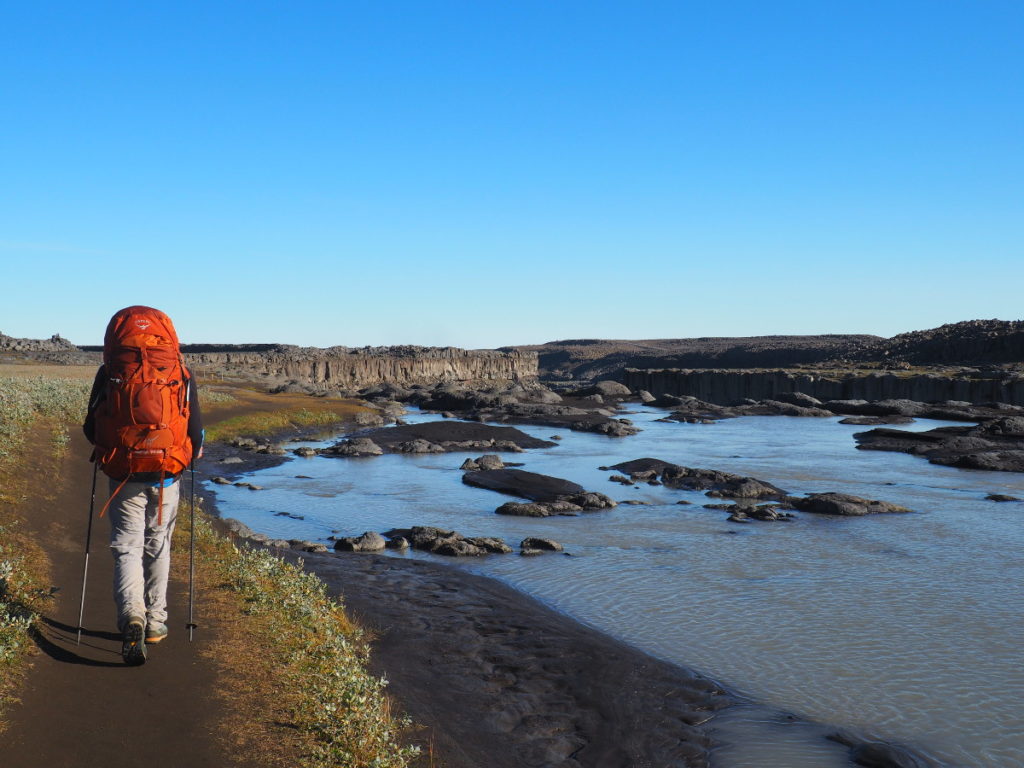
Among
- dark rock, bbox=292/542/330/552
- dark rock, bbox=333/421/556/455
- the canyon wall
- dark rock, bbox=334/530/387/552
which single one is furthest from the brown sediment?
the canyon wall

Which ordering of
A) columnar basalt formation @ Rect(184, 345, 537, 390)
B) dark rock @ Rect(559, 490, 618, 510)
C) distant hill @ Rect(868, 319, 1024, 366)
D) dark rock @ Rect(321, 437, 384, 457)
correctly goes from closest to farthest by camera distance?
dark rock @ Rect(559, 490, 618, 510), dark rock @ Rect(321, 437, 384, 457), distant hill @ Rect(868, 319, 1024, 366), columnar basalt formation @ Rect(184, 345, 537, 390)

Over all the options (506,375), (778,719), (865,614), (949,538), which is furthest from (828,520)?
(506,375)

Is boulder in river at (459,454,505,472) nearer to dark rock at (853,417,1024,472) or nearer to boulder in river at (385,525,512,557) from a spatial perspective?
boulder in river at (385,525,512,557)

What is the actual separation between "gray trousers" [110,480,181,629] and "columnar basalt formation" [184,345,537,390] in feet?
287

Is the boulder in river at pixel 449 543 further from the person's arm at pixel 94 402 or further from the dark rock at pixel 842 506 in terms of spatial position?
the person's arm at pixel 94 402

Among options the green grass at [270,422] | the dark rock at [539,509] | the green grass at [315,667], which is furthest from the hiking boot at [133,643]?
the green grass at [270,422]

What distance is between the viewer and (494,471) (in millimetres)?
33125

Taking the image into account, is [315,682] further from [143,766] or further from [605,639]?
[605,639]

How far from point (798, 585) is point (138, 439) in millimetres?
13794

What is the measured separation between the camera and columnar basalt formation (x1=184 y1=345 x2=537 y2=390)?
104 meters

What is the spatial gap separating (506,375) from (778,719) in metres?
142

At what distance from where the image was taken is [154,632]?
768 centimetres

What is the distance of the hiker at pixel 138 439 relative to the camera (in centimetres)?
720

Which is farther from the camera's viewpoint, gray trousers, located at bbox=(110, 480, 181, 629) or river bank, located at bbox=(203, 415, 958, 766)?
river bank, located at bbox=(203, 415, 958, 766)
